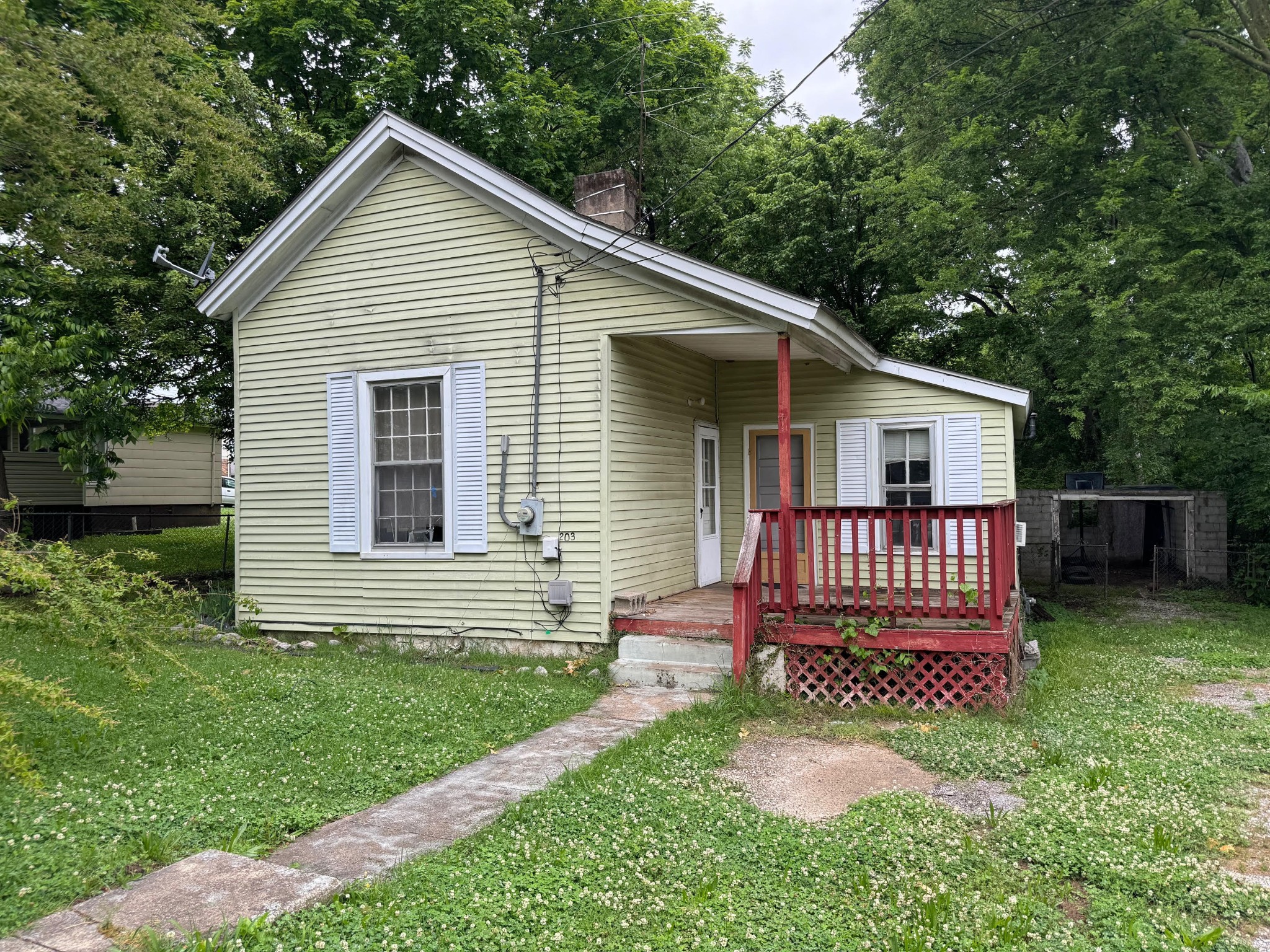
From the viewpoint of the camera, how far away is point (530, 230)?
866 centimetres

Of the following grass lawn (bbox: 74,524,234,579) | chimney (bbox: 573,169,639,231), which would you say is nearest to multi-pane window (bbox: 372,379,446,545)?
chimney (bbox: 573,169,639,231)

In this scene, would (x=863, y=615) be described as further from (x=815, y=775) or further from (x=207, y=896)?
(x=207, y=896)

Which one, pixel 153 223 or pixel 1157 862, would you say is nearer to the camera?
pixel 1157 862

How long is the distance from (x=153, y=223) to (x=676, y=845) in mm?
13227

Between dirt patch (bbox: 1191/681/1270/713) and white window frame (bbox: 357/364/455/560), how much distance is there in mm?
7346

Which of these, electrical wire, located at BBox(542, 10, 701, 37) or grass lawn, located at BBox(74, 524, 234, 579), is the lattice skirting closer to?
grass lawn, located at BBox(74, 524, 234, 579)

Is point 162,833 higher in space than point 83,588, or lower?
lower

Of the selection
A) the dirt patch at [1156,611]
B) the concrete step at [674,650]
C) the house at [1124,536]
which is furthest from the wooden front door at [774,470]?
the house at [1124,536]

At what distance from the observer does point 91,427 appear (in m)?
12.0

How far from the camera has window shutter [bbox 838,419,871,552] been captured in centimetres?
1038

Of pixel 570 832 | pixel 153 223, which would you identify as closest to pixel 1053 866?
pixel 570 832

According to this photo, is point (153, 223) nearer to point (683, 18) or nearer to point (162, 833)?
point (162, 833)

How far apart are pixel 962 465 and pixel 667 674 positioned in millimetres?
4728

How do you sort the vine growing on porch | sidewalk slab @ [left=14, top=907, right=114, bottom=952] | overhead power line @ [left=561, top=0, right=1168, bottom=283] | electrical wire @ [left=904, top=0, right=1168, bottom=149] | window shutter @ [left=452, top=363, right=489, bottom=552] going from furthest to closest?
electrical wire @ [left=904, top=0, right=1168, bottom=149], window shutter @ [left=452, top=363, right=489, bottom=552], overhead power line @ [left=561, top=0, right=1168, bottom=283], the vine growing on porch, sidewalk slab @ [left=14, top=907, right=114, bottom=952]
